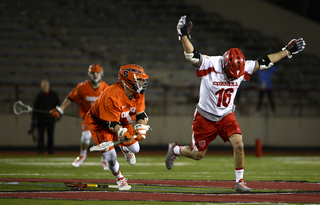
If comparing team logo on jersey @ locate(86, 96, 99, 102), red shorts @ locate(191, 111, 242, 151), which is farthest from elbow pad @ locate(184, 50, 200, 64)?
team logo on jersey @ locate(86, 96, 99, 102)

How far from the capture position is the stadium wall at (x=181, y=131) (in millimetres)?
13992

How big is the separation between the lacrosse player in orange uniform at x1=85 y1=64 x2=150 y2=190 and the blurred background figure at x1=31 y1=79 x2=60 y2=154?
6.60 meters

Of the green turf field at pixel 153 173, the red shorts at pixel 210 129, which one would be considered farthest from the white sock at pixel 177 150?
the green turf field at pixel 153 173

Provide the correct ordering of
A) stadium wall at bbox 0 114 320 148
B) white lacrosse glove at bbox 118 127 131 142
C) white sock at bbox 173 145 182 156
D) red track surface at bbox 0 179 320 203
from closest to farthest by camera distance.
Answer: red track surface at bbox 0 179 320 203 → white lacrosse glove at bbox 118 127 131 142 → white sock at bbox 173 145 182 156 → stadium wall at bbox 0 114 320 148

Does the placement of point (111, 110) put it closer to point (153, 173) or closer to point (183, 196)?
point (183, 196)

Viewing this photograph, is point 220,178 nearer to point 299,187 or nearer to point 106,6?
point 299,187

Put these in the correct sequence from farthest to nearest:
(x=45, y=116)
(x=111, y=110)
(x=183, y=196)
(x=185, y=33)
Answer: (x=45, y=116)
(x=111, y=110)
(x=185, y=33)
(x=183, y=196)

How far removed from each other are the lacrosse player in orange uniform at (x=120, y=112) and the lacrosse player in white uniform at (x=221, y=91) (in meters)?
0.76

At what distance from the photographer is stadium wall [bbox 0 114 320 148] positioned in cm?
1399

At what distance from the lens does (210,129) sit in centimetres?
624

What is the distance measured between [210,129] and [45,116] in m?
7.67

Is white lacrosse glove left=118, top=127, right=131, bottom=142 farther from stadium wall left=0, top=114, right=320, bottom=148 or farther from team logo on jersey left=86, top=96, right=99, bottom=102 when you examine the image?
stadium wall left=0, top=114, right=320, bottom=148

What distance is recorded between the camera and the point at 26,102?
14.3 metres

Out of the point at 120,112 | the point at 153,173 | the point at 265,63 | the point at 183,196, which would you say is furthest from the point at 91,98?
the point at 183,196
